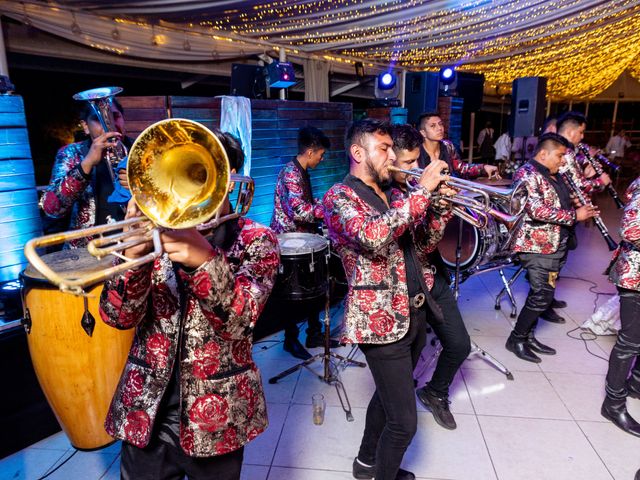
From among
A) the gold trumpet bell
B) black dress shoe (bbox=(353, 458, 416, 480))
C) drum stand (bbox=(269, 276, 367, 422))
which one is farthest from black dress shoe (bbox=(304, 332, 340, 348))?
the gold trumpet bell

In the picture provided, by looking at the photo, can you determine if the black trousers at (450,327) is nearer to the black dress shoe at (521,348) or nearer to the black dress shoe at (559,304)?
the black dress shoe at (521,348)

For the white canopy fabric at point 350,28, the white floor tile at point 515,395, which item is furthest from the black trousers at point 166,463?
the white canopy fabric at point 350,28

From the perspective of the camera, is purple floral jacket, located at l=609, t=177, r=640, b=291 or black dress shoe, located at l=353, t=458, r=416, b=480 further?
purple floral jacket, located at l=609, t=177, r=640, b=291

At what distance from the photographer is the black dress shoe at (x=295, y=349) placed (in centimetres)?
361

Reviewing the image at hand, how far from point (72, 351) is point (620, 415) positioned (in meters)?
3.22

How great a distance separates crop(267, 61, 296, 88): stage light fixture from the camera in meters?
4.35

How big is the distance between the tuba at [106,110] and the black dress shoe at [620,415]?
335cm

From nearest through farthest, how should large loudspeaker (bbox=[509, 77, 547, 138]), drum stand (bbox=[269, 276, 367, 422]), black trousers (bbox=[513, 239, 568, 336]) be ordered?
drum stand (bbox=[269, 276, 367, 422]) < black trousers (bbox=[513, 239, 568, 336]) < large loudspeaker (bbox=[509, 77, 547, 138])

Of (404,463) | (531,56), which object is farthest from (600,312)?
(531,56)

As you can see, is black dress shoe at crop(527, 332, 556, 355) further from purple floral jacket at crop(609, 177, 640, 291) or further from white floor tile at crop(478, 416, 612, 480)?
purple floral jacket at crop(609, 177, 640, 291)

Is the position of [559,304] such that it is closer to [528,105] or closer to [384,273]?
[528,105]

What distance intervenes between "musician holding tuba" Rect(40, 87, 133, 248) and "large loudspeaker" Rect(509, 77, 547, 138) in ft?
18.7

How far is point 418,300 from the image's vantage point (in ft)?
6.52

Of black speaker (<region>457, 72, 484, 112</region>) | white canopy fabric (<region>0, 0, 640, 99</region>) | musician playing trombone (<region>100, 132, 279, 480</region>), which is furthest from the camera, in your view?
black speaker (<region>457, 72, 484, 112</region>)
